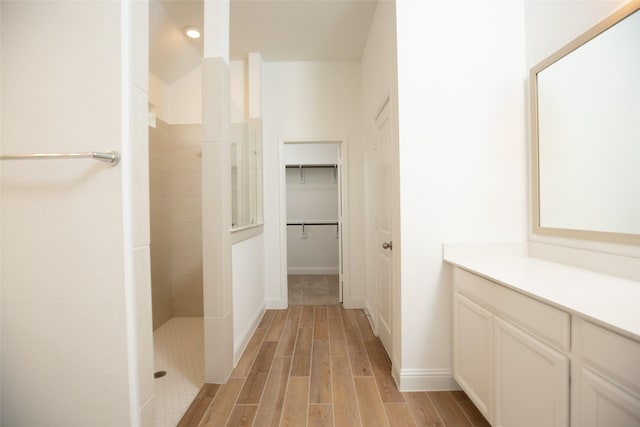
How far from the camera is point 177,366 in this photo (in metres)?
2.18

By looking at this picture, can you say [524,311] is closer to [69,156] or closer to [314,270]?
[69,156]

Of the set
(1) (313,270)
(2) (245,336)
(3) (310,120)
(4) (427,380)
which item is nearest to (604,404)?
(4) (427,380)

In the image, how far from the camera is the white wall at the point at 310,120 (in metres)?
3.52

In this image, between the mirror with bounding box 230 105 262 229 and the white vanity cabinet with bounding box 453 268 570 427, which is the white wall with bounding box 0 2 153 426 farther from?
the white vanity cabinet with bounding box 453 268 570 427

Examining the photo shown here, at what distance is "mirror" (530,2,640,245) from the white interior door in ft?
3.07

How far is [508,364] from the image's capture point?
1227 millimetres

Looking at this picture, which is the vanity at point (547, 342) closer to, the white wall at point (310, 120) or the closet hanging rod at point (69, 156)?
the closet hanging rod at point (69, 156)

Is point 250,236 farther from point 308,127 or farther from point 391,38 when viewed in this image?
point 391,38

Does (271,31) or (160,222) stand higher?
(271,31)

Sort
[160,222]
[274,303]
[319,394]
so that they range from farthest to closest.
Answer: [274,303]
[160,222]
[319,394]

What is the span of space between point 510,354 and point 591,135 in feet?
3.61

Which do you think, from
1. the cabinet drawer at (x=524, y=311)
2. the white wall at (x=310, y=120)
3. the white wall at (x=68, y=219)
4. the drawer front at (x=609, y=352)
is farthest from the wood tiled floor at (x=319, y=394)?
the white wall at (x=310, y=120)

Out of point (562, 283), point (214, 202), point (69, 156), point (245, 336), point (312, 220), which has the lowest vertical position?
point (245, 336)

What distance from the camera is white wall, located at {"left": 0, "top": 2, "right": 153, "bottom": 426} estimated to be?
939 millimetres
